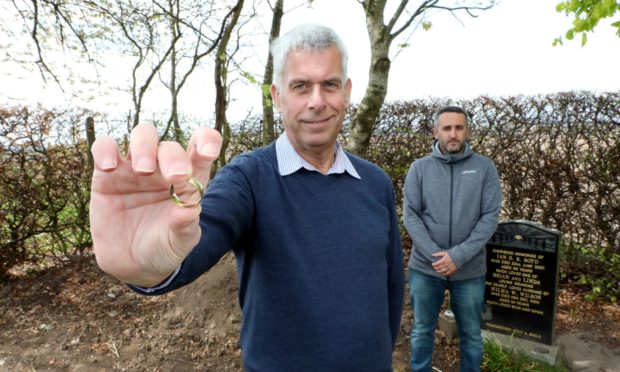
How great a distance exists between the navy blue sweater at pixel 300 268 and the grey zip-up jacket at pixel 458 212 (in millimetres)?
1672

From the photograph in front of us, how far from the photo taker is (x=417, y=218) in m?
3.13

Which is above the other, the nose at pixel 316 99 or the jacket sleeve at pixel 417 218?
the nose at pixel 316 99

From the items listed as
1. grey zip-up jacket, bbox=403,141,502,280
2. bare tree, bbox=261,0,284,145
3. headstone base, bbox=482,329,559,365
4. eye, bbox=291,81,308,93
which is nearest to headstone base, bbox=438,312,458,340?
headstone base, bbox=482,329,559,365

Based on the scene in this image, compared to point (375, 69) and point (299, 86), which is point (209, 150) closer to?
point (299, 86)

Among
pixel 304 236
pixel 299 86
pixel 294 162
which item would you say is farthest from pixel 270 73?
pixel 304 236

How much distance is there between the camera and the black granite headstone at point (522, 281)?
3.63 metres

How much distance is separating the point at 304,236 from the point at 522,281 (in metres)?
3.31

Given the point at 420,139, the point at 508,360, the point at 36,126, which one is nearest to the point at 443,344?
the point at 508,360

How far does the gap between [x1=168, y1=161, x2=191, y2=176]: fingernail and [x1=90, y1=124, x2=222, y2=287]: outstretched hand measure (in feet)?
0.20

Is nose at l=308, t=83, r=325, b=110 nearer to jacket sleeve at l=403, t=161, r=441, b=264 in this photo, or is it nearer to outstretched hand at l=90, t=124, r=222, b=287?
outstretched hand at l=90, t=124, r=222, b=287

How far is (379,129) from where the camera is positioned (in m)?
6.32

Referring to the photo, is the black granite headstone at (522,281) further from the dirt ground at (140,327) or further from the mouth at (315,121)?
the mouth at (315,121)

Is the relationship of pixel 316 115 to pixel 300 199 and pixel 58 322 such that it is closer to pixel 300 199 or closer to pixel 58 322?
pixel 300 199

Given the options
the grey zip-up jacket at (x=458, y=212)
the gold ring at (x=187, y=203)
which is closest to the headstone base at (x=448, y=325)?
the grey zip-up jacket at (x=458, y=212)
